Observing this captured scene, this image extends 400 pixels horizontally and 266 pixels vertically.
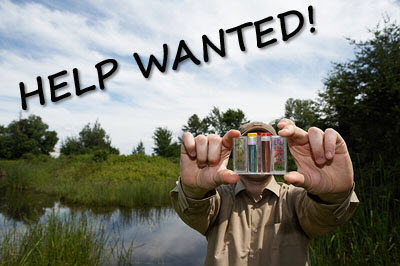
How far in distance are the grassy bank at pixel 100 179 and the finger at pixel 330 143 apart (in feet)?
34.2

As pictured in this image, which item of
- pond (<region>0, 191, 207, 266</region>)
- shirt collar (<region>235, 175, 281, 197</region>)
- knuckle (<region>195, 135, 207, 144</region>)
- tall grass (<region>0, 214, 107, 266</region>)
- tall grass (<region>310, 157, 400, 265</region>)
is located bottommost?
pond (<region>0, 191, 207, 266</region>)

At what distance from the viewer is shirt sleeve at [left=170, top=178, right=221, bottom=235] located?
1.70 meters

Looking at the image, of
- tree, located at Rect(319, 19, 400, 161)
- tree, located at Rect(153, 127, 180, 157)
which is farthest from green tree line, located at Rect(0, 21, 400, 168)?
tree, located at Rect(153, 127, 180, 157)

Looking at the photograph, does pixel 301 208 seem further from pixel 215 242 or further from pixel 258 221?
pixel 215 242

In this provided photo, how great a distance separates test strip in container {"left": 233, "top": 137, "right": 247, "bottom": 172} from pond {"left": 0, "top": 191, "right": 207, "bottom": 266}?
4.84 m

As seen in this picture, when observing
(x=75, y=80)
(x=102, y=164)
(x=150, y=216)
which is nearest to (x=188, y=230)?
(x=150, y=216)

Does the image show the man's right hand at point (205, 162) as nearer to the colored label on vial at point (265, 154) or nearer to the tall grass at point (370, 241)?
the colored label on vial at point (265, 154)

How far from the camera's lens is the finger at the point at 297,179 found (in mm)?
1370

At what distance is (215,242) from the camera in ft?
6.23

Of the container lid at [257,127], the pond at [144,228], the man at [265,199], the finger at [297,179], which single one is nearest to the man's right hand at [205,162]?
the man at [265,199]

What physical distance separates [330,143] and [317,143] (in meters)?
0.06

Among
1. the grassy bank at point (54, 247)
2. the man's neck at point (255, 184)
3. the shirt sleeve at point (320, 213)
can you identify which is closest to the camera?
the shirt sleeve at point (320, 213)

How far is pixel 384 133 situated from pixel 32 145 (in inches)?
1615

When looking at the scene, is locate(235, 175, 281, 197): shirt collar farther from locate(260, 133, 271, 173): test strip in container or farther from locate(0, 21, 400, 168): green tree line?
locate(0, 21, 400, 168): green tree line
